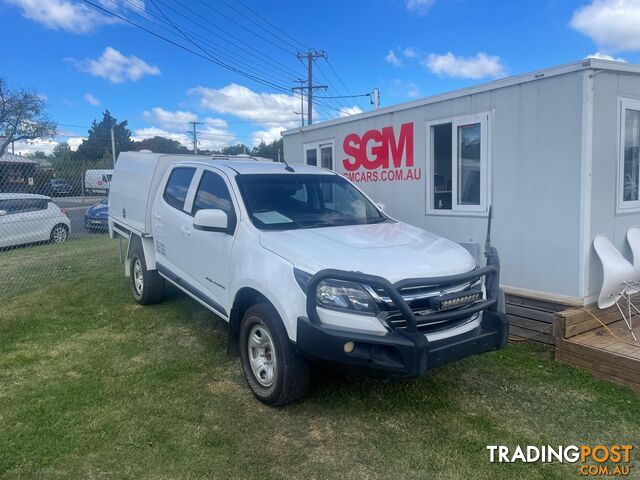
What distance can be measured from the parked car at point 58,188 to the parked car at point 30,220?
457 mm

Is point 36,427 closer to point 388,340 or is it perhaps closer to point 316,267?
point 316,267

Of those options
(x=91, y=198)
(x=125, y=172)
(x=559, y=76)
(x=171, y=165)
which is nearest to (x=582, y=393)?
(x=559, y=76)

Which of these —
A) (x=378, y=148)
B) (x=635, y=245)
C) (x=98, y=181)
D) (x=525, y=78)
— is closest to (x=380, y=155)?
(x=378, y=148)

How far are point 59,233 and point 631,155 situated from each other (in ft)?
46.8

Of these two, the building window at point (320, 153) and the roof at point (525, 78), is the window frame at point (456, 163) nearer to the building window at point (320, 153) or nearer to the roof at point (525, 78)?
the roof at point (525, 78)

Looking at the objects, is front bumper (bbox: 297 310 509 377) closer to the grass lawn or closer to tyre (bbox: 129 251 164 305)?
the grass lawn

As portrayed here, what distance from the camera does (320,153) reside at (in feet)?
27.3

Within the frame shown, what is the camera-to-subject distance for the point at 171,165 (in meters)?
6.00

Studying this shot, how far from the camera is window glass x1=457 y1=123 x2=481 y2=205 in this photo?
19.3 feet

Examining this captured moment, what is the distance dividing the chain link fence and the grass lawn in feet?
13.5

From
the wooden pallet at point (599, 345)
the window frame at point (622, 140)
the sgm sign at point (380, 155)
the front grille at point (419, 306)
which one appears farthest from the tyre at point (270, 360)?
the window frame at point (622, 140)

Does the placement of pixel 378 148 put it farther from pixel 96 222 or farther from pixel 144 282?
pixel 96 222

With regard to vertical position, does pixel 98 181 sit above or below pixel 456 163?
above

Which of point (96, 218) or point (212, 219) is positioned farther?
point (96, 218)
